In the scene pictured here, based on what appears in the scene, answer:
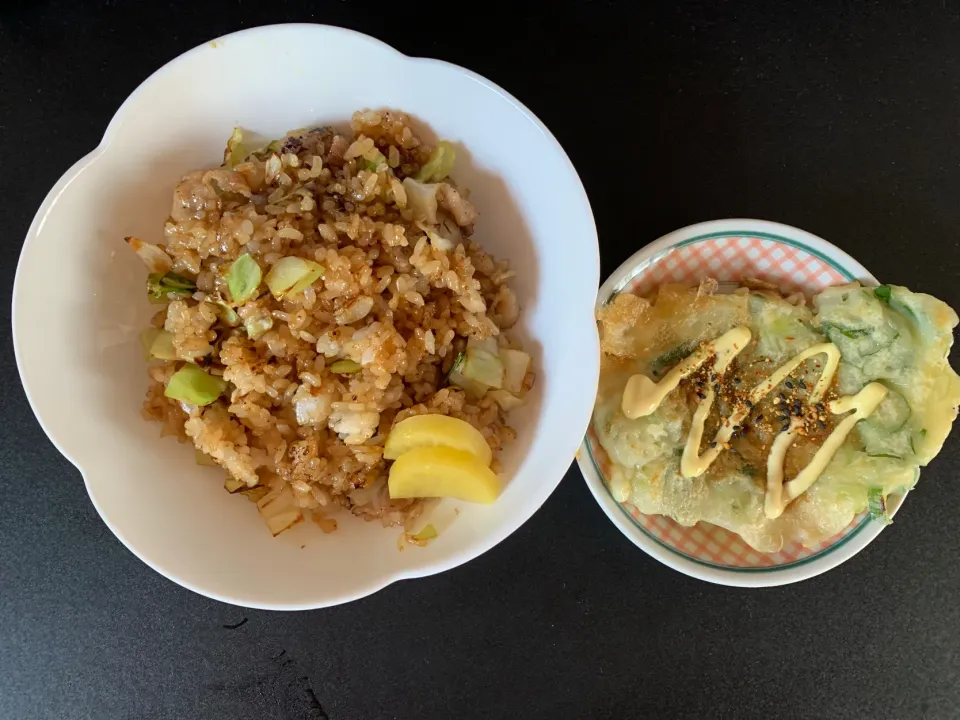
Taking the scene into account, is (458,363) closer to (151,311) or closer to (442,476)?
(442,476)

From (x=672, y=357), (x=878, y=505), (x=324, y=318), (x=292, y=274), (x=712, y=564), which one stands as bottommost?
(x=712, y=564)

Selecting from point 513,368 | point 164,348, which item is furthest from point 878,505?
point 164,348

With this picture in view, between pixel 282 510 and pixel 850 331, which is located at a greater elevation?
pixel 850 331

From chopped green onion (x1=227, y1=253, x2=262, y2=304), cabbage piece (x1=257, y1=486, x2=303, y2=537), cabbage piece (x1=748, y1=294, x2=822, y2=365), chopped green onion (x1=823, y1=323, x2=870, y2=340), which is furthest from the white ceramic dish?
chopped green onion (x1=823, y1=323, x2=870, y2=340)

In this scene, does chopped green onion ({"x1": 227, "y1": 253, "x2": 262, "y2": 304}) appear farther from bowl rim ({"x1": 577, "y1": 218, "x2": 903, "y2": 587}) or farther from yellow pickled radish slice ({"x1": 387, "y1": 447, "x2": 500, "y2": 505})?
bowl rim ({"x1": 577, "y1": 218, "x2": 903, "y2": 587})

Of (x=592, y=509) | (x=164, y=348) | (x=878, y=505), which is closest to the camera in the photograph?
(x=164, y=348)


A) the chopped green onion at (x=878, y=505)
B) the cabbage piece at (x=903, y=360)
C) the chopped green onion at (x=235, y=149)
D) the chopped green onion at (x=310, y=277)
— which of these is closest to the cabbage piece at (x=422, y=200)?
the chopped green onion at (x=310, y=277)
